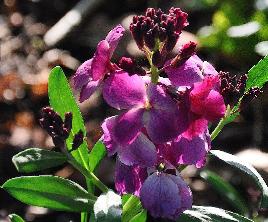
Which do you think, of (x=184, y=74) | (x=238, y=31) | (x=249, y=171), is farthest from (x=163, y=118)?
(x=238, y=31)

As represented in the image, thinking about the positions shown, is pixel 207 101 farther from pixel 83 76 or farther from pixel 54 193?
pixel 54 193

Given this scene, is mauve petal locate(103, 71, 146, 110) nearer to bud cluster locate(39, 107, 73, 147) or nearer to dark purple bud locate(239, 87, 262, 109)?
bud cluster locate(39, 107, 73, 147)

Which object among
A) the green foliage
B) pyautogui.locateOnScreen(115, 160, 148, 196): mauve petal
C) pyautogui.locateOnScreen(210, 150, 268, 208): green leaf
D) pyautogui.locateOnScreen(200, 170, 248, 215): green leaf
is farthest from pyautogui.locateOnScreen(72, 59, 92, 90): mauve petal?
the green foliage

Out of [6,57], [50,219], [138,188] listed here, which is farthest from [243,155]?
[6,57]

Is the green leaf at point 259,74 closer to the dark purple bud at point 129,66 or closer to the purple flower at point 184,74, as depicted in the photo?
the purple flower at point 184,74

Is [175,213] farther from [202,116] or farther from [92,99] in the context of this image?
[92,99]

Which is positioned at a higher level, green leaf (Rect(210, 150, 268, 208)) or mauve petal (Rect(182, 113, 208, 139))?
mauve petal (Rect(182, 113, 208, 139))
